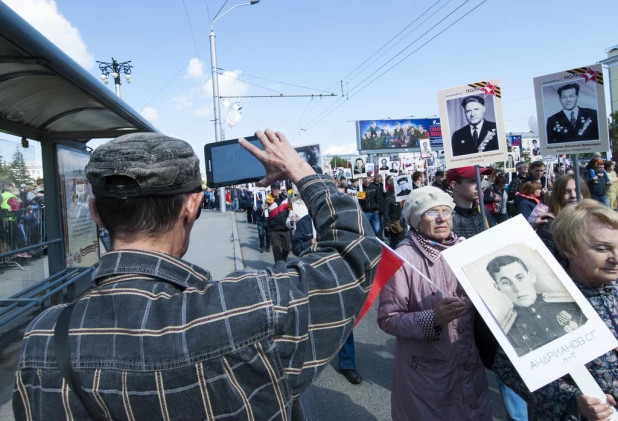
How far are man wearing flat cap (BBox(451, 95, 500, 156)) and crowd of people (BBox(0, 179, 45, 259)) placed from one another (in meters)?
4.80

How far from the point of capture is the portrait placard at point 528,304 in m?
1.60

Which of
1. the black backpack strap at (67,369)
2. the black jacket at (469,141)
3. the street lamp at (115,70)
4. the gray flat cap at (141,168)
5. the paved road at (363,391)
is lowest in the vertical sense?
the paved road at (363,391)

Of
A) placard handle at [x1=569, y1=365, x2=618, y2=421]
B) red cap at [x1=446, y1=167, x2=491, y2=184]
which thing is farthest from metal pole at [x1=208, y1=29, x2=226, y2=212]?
placard handle at [x1=569, y1=365, x2=618, y2=421]

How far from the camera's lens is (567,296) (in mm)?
1697

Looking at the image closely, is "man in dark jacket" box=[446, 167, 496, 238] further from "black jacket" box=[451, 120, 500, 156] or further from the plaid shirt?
the plaid shirt

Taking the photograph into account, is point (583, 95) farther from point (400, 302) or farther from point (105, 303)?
point (105, 303)

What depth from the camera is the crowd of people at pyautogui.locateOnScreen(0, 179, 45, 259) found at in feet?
16.3

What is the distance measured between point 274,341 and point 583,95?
12.3 ft

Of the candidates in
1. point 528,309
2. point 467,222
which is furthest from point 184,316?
point 467,222

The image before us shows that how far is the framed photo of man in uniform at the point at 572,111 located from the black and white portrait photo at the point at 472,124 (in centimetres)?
89

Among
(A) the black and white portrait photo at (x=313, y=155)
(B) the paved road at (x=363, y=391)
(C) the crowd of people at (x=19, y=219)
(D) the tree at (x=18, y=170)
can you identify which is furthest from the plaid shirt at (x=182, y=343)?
(D) the tree at (x=18, y=170)

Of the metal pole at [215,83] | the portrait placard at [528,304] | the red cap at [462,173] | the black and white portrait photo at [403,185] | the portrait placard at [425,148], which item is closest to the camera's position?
the portrait placard at [528,304]

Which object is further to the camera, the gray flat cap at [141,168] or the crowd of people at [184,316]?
the gray flat cap at [141,168]

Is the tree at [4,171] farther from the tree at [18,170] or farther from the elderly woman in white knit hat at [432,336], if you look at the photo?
the elderly woman in white knit hat at [432,336]
